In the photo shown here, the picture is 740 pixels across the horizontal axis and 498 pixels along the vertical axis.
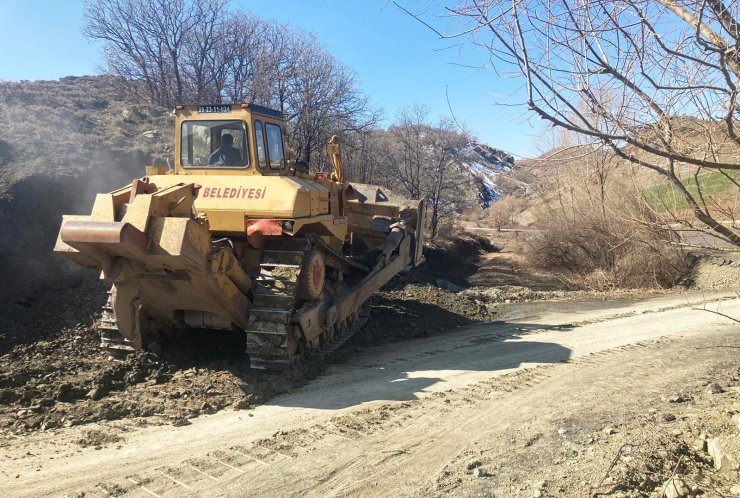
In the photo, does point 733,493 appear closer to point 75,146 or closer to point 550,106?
point 550,106

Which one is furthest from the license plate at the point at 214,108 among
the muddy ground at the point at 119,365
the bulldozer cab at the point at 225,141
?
the muddy ground at the point at 119,365

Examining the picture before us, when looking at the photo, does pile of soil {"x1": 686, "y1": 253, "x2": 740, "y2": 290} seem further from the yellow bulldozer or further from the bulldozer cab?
the bulldozer cab

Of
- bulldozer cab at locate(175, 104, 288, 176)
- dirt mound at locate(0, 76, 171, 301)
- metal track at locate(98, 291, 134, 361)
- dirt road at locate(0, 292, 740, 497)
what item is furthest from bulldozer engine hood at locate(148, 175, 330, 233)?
dirt mound at locate(0, 76, 171, 301)

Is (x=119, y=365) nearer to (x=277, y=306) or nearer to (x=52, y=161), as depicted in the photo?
(x=277, y=306)

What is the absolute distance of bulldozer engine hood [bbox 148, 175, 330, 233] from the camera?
637 cm

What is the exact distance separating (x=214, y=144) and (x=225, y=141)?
0.55 feet

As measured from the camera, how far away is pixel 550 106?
3.17 m

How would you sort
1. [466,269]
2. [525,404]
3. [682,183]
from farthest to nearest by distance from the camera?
[466,269] → [525,404] → [682,183]

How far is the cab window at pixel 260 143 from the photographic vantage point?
6.95 m

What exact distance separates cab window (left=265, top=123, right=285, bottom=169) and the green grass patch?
457 centimetres

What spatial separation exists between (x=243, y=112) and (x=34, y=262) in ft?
19.4

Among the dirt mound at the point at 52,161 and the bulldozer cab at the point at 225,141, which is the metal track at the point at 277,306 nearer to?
the bulldozer cab at the point at 225,141

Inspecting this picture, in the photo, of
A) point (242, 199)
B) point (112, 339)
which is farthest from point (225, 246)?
point (112, 339)

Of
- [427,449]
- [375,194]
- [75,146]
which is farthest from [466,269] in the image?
[427,449]
